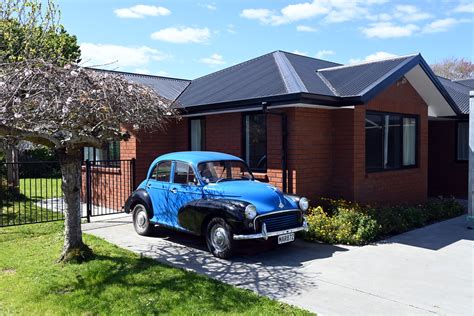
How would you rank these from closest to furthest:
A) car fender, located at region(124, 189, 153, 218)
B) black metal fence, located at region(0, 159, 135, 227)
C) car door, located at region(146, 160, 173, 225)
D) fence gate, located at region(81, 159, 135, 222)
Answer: car door, located at region(146, 160, 173, 225), car fender, located at region(124, 189, 153, 218), black metal fence, located at region(0, 159, 135, 227), fence gate, located at region(81, 159, 135, 222)

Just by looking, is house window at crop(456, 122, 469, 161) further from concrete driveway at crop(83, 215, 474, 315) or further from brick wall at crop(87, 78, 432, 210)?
concrete driveway at crop(83, 215, 474, 315)

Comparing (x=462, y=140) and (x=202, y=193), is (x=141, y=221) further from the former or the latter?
(x=462, y=140)

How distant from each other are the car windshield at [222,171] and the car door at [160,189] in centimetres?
83

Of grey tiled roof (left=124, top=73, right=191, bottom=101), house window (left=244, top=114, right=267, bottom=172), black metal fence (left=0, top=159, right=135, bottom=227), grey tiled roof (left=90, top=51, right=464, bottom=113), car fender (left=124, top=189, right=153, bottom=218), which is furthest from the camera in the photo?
grey tiled roof (left=124, top=73, right=191, bottom=101)

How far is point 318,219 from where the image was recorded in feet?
27.1

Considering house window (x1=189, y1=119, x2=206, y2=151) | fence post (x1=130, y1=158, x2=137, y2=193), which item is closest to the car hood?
house window (x1=189, y1=119, x2=206, y2=151)

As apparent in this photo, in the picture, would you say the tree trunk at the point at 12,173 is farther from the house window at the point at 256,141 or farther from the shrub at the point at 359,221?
the shrub at the point at 359,221

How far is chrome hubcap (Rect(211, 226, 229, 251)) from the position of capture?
6844mm

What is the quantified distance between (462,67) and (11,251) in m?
41.8

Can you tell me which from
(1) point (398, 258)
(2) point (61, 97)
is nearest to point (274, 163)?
(1) point (398, 258)

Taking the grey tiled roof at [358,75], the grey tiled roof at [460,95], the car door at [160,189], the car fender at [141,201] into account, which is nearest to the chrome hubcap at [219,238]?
the car door at [160,189]

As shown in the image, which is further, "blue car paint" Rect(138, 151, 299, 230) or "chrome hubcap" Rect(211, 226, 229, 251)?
"blue car paint" Rect(138, 151, 299, 230)

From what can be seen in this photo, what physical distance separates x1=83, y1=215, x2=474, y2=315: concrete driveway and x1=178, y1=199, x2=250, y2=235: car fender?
514 millimetres

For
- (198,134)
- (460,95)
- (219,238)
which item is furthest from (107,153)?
(460,95)
